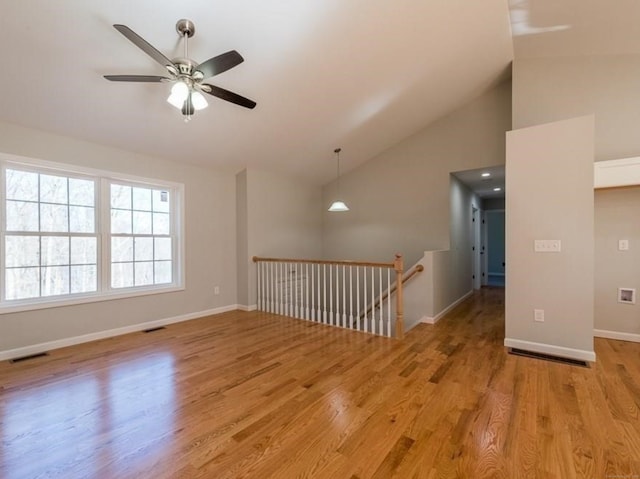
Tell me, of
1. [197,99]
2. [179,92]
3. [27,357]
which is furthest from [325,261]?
[27,357]

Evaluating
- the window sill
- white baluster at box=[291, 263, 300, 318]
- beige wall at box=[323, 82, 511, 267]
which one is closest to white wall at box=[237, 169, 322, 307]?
beige wall at box=[323, 82, 511, 267]

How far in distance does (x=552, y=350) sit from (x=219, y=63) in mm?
4059

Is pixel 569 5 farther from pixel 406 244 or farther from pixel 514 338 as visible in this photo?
pixel 406 244

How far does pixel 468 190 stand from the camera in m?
6.70

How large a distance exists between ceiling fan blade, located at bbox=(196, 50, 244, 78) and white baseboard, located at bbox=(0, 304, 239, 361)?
346cm

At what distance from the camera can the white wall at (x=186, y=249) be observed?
129 inches

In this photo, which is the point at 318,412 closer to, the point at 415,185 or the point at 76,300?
the point at 76,300

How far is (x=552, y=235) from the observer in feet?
10.2

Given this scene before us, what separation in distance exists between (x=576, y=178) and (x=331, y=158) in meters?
3.79

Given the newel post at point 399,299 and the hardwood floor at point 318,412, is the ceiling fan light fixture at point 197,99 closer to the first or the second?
the hardwood floor at point 318,412

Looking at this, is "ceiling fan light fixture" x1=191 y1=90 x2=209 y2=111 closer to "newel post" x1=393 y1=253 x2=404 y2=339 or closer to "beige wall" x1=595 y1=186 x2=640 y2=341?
"newel post" x1=393 y1=253 x2=404 y2=339

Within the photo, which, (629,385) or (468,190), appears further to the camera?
(468,190)

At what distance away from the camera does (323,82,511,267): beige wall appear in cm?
493

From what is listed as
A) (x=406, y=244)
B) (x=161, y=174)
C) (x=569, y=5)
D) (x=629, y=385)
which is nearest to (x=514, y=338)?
(x=629, y=385)
